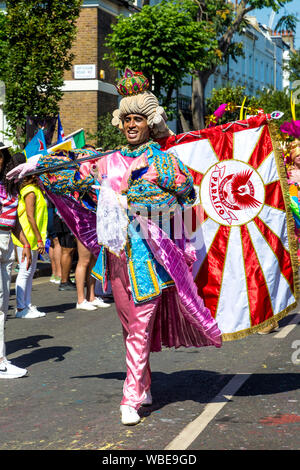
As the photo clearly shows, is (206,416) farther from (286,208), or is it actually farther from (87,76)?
(87,76)

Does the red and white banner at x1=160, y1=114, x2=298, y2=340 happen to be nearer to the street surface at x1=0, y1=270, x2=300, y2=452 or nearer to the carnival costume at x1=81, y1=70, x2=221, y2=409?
the carnival costume at x1=81, y1=70, x2=221, y2=409

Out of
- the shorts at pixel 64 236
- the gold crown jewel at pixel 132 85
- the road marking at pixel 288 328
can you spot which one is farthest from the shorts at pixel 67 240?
the gold crown jewel at pixel 132 85

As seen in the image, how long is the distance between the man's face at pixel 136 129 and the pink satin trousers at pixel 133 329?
72 cm

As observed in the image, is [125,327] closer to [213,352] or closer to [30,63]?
[213,352]

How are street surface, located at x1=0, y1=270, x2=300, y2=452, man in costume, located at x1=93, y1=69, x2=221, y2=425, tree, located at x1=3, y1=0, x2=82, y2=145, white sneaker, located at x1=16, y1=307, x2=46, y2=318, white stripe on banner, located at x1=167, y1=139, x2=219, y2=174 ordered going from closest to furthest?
street surface, located at x1=0, y1=270, x2=300, y2=452 → man in costume, located at x1=93, y1=69, x2=221, y2=425 → white stripe on banner, located at x1=167, y1=139, x2=219, y2=174 → white sneaker, located at x1=16, y1=307, x2=46, y2=318 → tree, located at x1=3, y1=0, x2=82, y2=145

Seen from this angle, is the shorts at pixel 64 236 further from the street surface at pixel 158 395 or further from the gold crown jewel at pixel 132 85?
the gold crown jewel at pixel 132 85

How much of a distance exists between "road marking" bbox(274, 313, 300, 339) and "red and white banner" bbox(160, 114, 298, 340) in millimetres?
2398

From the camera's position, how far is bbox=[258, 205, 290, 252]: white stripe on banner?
554cm

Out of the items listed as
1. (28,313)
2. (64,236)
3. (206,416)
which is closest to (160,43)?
(64,236)

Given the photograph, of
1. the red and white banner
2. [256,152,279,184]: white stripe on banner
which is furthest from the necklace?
[256,152,279,184]: white stripe on banner

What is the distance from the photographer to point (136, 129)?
5027 mm

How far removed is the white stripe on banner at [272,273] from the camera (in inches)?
217

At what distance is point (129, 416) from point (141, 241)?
3.48 feet
